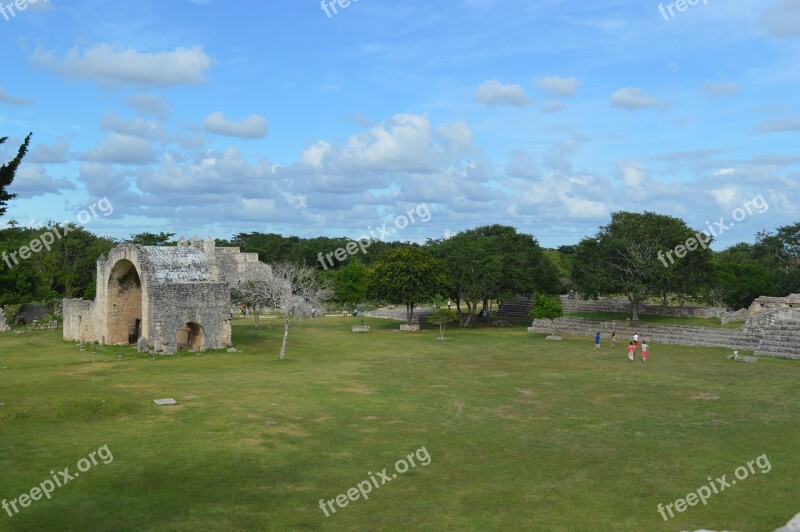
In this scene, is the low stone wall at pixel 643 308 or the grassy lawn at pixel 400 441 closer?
the grassy lawn at pixel 400 441

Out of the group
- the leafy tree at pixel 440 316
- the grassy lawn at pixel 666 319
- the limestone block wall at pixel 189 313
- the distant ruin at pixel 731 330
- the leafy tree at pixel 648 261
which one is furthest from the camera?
the leafy tree at pixel 440 316

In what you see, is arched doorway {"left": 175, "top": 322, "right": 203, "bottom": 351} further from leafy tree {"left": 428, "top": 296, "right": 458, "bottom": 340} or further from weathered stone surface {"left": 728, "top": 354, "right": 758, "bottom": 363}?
weathered stone surface {"left": 728, "top": 354, "right": 758, "bottom": 363}

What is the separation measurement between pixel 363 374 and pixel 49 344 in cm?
2098

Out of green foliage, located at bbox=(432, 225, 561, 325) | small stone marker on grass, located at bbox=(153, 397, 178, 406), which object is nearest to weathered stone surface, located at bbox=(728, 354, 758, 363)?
green foliage, located at bbox=(432, 225, 561, 325)

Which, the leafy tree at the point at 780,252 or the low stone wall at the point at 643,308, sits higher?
the leafy tree at the point at 780,252

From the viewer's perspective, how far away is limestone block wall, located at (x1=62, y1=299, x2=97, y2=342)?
36375 mm

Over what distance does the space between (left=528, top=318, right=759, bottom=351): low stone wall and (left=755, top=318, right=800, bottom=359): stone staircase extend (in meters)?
0.86

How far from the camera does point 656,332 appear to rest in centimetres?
3809

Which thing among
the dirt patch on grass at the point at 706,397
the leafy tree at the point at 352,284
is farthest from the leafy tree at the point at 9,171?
the leafy tree at the point at 352,284

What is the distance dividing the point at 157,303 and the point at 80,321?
9020 millimetres

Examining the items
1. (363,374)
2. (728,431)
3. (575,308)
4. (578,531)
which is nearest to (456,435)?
(578,531)

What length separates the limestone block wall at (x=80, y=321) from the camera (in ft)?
119

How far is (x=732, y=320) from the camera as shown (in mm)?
39188

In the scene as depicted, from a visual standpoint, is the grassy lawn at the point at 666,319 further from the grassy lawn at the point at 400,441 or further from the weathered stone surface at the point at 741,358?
the grassy lawn at the point at 400,441
